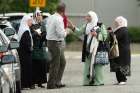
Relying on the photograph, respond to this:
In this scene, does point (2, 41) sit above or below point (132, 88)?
above

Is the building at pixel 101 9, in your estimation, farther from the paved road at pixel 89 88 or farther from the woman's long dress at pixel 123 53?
the woman's long dress at pixel 123 53

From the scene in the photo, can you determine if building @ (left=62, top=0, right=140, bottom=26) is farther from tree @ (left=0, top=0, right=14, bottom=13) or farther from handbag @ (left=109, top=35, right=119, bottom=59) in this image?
handbag @ (left=109, top=35, right=119, bottom=59)

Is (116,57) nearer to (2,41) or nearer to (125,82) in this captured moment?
(125,82)

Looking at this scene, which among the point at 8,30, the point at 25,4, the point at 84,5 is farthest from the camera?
the point at 84,5

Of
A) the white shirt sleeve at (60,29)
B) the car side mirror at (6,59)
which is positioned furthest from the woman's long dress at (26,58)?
the car side mirror at (6,59)

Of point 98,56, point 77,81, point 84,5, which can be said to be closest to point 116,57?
point 98,56

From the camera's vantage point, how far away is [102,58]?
735 inches

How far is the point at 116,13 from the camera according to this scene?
44.4 m

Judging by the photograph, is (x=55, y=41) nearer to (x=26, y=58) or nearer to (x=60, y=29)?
(x=60, y=29)

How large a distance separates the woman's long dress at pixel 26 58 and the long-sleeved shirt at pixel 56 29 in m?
0.54

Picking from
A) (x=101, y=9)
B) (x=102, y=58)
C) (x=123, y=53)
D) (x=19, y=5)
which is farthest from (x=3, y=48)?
(x=101, y=9)

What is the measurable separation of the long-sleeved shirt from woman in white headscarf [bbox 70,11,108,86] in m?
1.04

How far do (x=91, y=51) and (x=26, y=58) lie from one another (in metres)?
1.77

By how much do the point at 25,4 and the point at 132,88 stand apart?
16.5m
